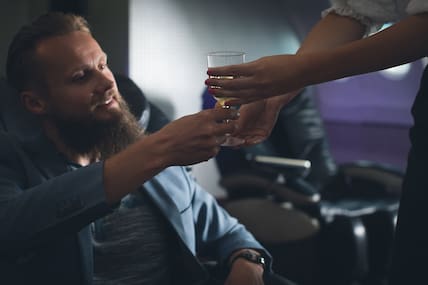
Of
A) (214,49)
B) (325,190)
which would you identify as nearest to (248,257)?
(325,190)

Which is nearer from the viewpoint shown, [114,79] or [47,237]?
[47,237]

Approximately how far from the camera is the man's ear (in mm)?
1570

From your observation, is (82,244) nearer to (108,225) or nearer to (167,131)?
(108,225)

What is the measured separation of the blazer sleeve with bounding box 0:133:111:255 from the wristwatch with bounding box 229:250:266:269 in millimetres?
508

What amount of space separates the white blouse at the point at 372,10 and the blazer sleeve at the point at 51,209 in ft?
2.10

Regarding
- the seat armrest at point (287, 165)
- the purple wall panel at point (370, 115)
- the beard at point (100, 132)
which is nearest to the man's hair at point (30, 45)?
the beard at point (100, 132)

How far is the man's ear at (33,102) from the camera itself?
157 cm

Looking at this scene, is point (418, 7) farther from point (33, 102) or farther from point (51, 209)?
point (33, 102)

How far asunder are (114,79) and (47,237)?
21.5 inches

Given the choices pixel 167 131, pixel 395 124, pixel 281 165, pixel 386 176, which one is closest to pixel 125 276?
pixel 167 131

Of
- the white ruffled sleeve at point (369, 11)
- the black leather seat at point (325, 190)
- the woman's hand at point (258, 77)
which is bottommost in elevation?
the black leather seat at point (325, 190)

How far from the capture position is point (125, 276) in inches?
60.5

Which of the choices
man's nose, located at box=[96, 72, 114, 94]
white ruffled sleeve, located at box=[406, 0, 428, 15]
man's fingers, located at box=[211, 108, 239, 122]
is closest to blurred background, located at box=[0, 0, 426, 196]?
man's nose, located at box=[96, 72, 114, 94]

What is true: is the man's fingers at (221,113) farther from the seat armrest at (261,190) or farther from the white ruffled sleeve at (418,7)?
the seat armrest at (261,190)
